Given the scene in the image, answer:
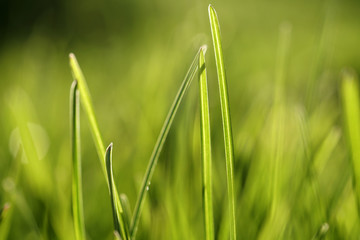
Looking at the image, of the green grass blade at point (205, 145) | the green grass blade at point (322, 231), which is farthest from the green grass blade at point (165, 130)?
the green grass blade at point (322, 231)

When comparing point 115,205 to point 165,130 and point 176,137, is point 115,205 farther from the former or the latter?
point 176,137

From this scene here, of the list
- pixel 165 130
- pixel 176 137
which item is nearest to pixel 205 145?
pixel 165 130

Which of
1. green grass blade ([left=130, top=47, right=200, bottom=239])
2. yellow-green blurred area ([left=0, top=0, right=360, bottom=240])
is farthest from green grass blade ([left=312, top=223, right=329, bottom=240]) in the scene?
green grass blade ([left=130, top=47, right=200, bottom=239])

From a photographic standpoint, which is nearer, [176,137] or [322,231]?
[322,231]

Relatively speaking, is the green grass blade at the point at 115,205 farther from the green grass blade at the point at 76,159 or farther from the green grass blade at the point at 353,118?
the green grass blade at the point at 353,118

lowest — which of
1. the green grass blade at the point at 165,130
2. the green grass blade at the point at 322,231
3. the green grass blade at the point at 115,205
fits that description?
the green grass blade at the point at 322,231
